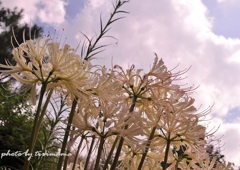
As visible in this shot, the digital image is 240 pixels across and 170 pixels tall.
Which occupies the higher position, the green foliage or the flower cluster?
the green foliage

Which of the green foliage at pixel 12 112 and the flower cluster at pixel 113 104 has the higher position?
the green foliage at pixel 12 112

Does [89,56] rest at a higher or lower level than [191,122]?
higher

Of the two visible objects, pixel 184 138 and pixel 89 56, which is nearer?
pixel 89 56

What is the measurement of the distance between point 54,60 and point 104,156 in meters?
0.46

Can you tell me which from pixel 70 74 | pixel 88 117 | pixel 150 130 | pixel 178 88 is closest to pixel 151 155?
pixel 150 130

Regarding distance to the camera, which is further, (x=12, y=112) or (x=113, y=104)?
(x=12, y=112)

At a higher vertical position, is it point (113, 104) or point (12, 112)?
point (12, 112)

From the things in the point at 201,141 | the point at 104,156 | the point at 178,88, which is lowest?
the point at 104,156

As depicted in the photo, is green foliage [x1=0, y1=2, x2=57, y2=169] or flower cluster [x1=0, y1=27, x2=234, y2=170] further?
green foliage [x1=0, y1=2, x2=57, y2=169]

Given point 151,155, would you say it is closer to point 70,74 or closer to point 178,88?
point 178,88

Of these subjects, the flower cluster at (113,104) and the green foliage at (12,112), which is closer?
the flower cluster at (113,104)

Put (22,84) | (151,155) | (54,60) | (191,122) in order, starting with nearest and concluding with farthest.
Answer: (54,60) < (22,84) < (191,122) < (151,155)

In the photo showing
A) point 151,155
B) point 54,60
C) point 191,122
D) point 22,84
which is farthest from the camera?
point 151,155

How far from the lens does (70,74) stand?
135cm
